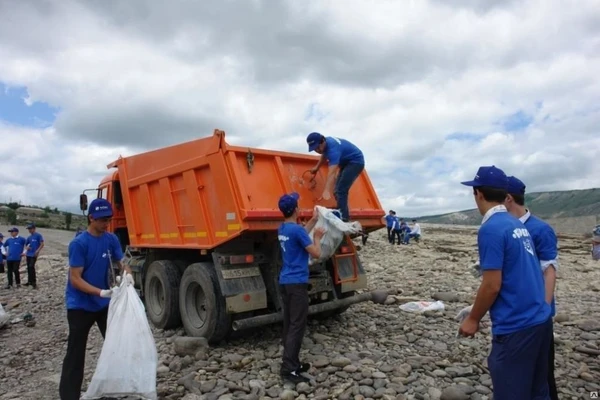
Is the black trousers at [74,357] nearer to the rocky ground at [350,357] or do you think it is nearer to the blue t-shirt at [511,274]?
the rocky ground at [350,357]

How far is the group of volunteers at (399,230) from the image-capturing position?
66.9 ft

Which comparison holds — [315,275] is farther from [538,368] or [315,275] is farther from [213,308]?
[538,368]

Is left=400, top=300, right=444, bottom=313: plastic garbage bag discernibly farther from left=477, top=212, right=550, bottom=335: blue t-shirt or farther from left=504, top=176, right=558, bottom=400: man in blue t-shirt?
left=477, top=212, right=550, bottom=335: blue t-shirt

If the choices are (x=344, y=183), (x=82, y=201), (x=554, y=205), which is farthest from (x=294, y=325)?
(x=554, y=205)

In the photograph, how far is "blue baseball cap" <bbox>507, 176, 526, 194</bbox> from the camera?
11.9 ft

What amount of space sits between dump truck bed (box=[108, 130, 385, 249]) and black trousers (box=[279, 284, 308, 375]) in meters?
1.07

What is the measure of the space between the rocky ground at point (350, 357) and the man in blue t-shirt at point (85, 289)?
0.90 metres

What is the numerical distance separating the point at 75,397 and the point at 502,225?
3646 mm

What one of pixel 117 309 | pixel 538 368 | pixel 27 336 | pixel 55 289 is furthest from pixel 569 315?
pixel 55 289

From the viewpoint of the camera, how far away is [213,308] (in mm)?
5594

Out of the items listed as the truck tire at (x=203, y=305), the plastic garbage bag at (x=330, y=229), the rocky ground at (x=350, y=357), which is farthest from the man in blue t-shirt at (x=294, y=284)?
the truck tire at (x=203, y=305)

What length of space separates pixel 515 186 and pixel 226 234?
10.7ft

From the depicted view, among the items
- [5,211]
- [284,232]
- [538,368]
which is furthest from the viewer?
[5,211]

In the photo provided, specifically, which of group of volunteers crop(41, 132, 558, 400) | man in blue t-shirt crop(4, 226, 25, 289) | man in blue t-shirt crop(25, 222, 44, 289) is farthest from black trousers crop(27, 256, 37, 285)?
group of volunteers crop(41, 132, 558, 400)
